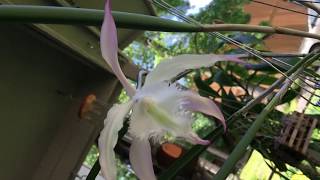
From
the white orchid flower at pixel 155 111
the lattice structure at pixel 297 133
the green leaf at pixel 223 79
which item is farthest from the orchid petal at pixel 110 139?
the green leaf at pixel 223 79

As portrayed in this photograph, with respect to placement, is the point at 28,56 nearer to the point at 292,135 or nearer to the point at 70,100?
the point at 70,100

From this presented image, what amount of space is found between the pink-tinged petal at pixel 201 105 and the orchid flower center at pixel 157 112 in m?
0.01

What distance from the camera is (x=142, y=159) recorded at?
23 centimetres

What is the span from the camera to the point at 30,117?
2.94ft

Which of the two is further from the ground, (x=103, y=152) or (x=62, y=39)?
(x=62, y=39)

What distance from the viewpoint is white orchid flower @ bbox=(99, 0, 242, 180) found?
23 centimetres

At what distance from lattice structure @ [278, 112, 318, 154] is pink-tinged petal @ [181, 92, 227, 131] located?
38 centimetres

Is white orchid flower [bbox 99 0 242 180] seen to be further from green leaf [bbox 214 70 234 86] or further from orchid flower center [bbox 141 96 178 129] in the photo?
green leaf [bbox 214 70 234 86]

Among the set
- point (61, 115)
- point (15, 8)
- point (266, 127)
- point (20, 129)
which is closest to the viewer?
point (15, 8)

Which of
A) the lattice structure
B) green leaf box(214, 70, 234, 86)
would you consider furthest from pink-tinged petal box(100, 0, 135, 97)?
green leaf box(214, 70, 234, 86)

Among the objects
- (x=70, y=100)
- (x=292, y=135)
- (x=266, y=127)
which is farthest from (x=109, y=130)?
(x=70, y=100)

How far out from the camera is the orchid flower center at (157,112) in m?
0.24

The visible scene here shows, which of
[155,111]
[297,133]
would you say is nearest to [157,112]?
[155,111]

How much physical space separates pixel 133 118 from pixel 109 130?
0.06 ft
